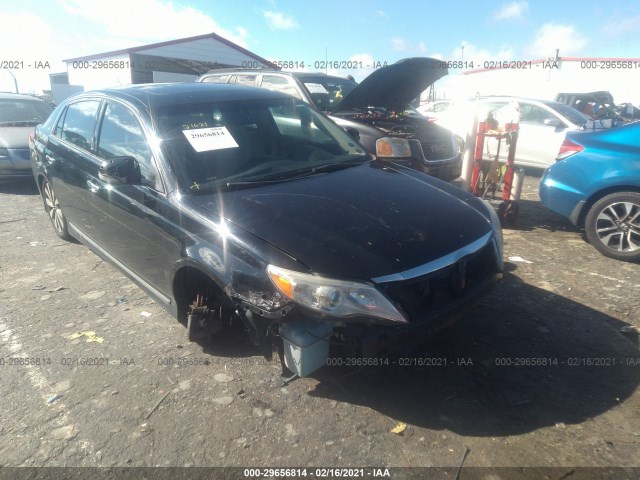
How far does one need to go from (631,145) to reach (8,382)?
5.72 metres

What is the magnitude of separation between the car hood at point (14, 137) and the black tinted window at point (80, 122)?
414 centimetres

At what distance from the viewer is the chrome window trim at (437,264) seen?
2.22 m

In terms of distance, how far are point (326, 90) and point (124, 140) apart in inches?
171

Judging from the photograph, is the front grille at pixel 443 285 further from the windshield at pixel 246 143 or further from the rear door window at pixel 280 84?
the rear door window at pixel 280 84

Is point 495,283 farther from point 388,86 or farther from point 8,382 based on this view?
point 388,86

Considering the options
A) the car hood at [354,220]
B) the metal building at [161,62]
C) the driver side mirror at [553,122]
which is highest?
the metal building at [161,62]


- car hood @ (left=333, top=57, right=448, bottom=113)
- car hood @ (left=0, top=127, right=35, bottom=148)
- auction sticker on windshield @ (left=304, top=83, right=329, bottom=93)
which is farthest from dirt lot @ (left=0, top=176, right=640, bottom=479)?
car hood @ (left=0, top=127, right=35, bottom=148)

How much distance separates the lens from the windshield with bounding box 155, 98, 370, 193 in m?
2.95

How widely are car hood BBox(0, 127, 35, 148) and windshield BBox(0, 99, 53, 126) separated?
0.45 m

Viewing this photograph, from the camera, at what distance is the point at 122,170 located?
2.91 metres

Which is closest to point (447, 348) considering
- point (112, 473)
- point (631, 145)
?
point (112, 473)

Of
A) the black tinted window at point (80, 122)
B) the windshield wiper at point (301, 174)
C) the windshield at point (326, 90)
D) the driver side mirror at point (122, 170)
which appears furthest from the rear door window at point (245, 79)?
the driver side mirror at point (122, 170)

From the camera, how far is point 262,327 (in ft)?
7.63

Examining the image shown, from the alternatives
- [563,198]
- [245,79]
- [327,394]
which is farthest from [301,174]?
[245,79]
